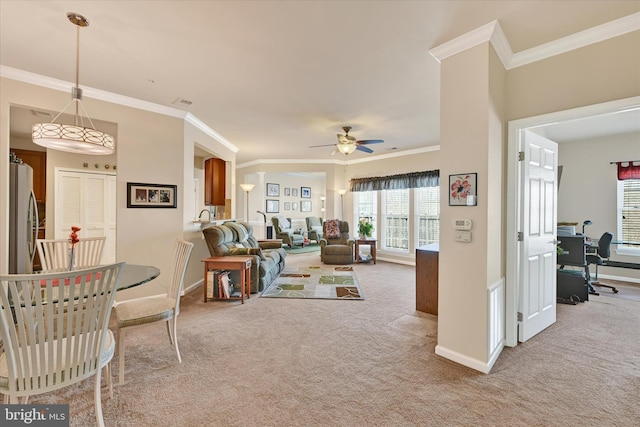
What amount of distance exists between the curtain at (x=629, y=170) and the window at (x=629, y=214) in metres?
0.13

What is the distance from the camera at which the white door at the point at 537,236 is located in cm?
272

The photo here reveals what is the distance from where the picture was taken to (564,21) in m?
2.16

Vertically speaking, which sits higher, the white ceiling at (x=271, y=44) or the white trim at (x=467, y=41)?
the white ceiling at (x=271, y=44)

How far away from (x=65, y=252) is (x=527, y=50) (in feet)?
15.3

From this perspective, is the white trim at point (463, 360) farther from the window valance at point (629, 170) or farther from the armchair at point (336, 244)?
the window valance at point (629, 170)

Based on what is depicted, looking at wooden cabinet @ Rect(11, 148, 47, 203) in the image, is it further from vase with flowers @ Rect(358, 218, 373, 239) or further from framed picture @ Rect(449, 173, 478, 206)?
framed picture @ Rect(449, 173, 478, 206)

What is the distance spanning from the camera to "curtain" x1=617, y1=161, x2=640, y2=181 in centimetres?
486

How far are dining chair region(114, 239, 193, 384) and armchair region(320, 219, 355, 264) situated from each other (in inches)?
173

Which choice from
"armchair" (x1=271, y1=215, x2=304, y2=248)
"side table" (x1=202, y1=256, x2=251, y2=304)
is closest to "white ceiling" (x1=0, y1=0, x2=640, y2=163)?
"side table" (x1=202, y1=256, x2=251, y2=304)

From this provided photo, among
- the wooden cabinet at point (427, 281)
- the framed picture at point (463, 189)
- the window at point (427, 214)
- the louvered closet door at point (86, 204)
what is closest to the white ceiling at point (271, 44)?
the framed picture at point (463, 189)

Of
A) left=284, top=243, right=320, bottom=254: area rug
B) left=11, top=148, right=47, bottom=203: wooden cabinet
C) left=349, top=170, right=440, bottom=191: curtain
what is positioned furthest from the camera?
left=284, top=243, right=320, bottom=254: area rug

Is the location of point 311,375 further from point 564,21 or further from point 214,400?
point 564,21

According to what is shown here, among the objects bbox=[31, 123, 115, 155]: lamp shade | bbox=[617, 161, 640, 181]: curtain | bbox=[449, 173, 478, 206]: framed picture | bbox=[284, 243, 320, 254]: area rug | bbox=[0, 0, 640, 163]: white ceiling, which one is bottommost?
bbox=[284, 243, 320, 254]: area rug

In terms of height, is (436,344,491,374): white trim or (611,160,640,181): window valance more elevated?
(611,160,640,181): window valance
